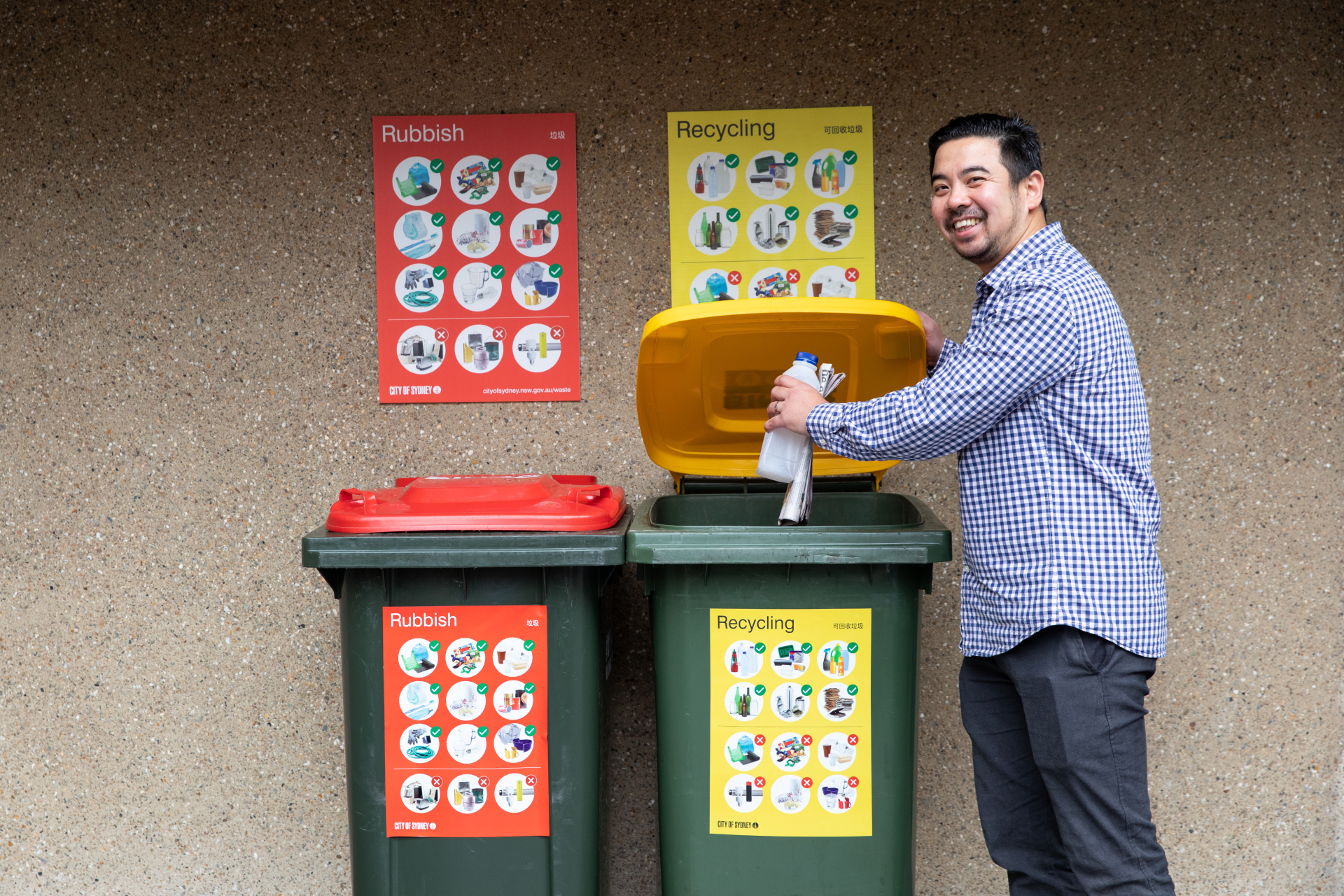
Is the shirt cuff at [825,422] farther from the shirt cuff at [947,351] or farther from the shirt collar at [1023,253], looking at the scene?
the shirt collar at [1023,253]

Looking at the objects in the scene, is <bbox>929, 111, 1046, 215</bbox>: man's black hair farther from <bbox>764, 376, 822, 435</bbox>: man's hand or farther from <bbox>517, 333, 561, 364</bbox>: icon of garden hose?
<bbox>517, 333, 561, 364</bbox>: icon of garden hose

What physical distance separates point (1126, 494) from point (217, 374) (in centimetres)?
238

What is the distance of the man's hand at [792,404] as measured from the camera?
1762mm

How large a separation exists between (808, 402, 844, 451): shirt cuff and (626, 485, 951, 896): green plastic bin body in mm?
202

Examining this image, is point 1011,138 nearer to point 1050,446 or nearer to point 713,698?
point 1050,446

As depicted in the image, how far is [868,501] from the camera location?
2.26 m

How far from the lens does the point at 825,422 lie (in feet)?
5.58

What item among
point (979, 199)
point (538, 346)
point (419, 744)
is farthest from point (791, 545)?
point (538, 346)

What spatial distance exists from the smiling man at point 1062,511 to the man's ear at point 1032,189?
0.20ft

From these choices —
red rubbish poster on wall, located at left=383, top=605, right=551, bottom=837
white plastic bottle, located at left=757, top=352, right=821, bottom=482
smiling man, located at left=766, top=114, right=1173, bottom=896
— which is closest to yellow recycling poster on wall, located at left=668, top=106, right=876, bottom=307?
white plastic bottle, located at left=757, top=352, right=821, bottom=482

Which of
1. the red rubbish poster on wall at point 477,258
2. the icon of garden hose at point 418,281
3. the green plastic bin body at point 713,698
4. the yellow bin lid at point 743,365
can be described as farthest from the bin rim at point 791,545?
the icon of garden hose at point 418,281

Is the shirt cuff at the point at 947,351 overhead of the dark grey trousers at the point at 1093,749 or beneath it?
overhead

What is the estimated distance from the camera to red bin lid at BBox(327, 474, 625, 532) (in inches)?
72.0

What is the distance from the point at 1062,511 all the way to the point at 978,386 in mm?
286
